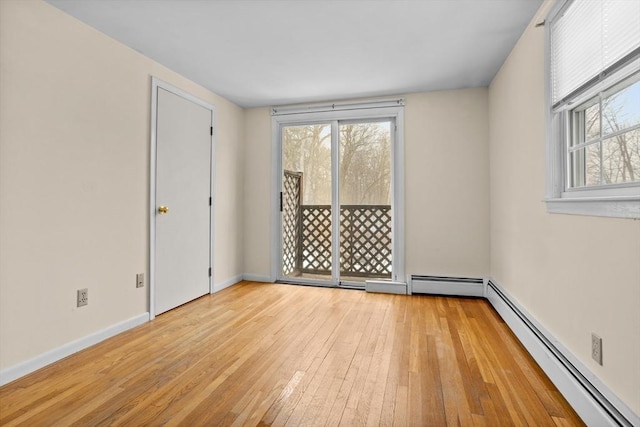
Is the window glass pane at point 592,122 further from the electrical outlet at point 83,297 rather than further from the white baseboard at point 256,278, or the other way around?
the white baseboard at point 256,278

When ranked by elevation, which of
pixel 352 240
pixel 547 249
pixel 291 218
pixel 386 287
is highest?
pixel 291 218

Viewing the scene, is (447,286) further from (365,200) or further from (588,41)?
(588,41)

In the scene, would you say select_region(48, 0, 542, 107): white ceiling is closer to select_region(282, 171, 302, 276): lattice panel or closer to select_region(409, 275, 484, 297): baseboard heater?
select_region(282, 171, 302, 276): lattice panel

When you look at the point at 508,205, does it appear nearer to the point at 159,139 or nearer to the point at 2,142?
the point at 159,139

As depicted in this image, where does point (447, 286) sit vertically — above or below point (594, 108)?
below

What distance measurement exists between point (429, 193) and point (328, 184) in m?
1.19

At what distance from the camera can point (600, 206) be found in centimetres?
142

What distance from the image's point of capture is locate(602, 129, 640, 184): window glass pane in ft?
4.34

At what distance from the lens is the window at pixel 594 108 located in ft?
4.33

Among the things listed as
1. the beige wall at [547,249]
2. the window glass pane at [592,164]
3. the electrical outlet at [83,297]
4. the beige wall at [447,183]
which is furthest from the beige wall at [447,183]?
the electrical outlet at [83,297]

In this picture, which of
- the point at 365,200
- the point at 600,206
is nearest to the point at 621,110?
the point at 600,206

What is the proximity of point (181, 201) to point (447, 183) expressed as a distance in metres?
2.80

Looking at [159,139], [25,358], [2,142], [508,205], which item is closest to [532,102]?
[508,205]

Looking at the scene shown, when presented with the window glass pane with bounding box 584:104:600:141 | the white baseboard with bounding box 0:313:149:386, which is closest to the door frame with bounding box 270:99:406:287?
the white baseboard with bounding box 0:313:149:386
